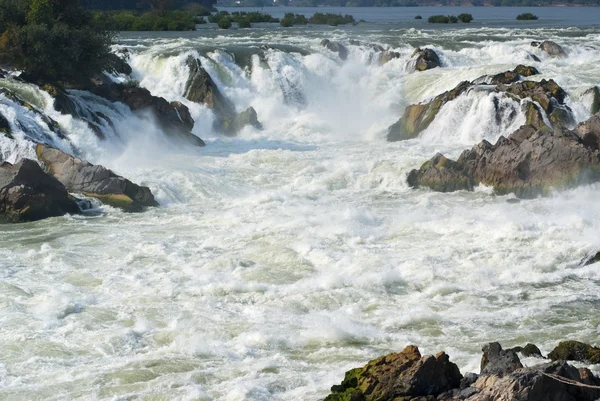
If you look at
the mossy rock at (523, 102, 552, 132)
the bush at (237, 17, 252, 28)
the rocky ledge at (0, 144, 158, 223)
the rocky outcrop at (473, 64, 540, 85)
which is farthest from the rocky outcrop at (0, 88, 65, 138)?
the bush at (237, 17, 252, 28)

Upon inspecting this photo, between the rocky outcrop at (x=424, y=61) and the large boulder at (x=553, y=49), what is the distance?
5.09 m

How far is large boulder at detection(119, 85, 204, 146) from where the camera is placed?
113 feet

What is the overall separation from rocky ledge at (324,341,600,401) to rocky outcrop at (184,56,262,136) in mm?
25065

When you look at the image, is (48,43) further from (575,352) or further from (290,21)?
(290,21)

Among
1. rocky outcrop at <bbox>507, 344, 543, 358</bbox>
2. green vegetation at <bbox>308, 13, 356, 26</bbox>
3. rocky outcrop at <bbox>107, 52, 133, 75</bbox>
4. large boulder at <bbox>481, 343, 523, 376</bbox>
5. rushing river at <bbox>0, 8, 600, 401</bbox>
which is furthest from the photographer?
green vegetation at <bbox>308, 13, 356, 26</bbox>

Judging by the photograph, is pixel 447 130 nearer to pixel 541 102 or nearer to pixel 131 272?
pixel 541 102

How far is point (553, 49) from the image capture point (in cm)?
4434

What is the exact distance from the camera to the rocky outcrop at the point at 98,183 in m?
25.6

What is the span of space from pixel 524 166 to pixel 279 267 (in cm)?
877

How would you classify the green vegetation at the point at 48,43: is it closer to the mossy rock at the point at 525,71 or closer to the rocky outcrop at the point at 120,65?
the rocky outcrop at the point at 120,65

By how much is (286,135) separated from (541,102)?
32.6ft

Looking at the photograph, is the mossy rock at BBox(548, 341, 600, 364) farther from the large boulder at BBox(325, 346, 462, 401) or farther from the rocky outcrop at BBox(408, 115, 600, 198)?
the rocky outcrop at BBox(408, 115, 600, 198)

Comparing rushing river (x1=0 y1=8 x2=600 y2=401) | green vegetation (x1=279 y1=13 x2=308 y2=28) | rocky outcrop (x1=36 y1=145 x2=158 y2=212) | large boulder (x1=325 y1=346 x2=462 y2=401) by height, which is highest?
green vegetation (x1=279 y1=13 x2=308 y2=28)

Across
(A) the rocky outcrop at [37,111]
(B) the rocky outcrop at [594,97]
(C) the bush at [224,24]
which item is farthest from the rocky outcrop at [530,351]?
(C) the bush at [224,24]
